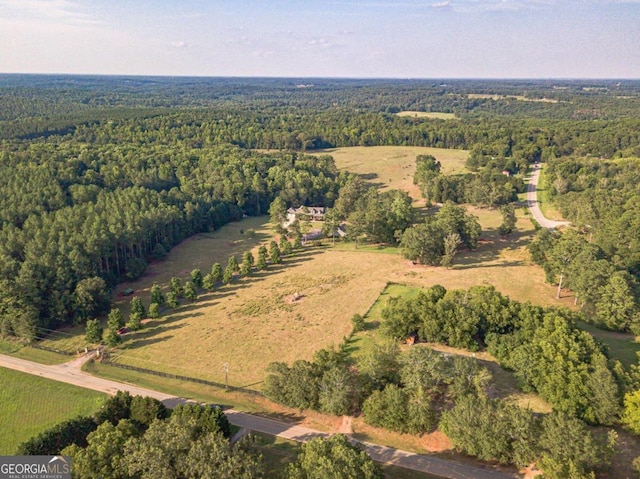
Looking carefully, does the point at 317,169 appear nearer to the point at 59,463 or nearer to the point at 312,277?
the point at 312,277

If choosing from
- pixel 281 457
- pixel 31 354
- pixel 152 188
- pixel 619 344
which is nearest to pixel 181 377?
pixel 281 457

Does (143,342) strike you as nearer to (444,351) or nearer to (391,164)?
(444,351)

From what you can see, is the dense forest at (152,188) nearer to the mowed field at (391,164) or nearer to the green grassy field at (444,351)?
the mowed field at (391,164)

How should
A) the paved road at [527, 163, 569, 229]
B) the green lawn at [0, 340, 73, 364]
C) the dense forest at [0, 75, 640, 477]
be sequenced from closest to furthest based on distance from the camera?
1. the dense forest at [0, 75, 640, 477]
2. the green lawn at [0, 340, 73, 364]
3. the paved road at [527, 163, 569, 229]

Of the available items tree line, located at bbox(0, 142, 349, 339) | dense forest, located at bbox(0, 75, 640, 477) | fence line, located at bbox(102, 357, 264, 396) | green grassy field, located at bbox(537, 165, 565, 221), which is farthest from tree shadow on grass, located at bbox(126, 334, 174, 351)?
green grassy field, located at bbox(537, 165, 565, 221)

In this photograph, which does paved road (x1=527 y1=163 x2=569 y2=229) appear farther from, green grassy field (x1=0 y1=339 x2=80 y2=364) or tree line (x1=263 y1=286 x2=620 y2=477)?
green grassy field (x1=0 y1=339 x2=80 y2=364)

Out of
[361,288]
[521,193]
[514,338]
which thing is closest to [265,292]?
[361,288]
